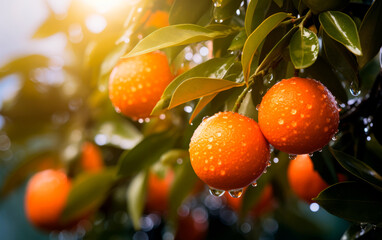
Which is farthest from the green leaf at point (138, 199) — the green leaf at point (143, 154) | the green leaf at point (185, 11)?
the green leaf at point (185, 11)

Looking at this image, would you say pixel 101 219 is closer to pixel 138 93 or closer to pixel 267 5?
pixel 138 93

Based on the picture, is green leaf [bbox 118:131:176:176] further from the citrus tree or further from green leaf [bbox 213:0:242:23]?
green leaf [bbox 213:0:242:23]

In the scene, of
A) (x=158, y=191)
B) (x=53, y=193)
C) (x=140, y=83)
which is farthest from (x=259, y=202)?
(x=140, y=83)

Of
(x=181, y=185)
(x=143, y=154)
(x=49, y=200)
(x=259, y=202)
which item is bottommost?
(x=259, y=202)

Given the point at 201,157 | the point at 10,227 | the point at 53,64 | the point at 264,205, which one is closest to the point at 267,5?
the point at 201,157

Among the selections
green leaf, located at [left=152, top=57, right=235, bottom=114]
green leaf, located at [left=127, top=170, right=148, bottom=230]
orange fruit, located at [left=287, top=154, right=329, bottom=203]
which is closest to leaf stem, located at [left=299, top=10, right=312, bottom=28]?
green leaf, located at [left=152, top=57, right=235, bottom=114]

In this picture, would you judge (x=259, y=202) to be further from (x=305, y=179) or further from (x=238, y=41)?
(x=238, y=41)
